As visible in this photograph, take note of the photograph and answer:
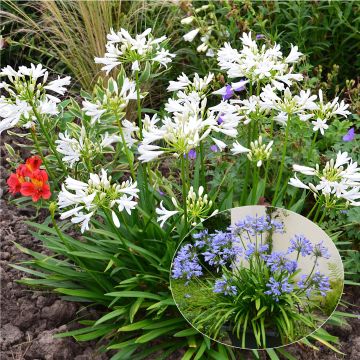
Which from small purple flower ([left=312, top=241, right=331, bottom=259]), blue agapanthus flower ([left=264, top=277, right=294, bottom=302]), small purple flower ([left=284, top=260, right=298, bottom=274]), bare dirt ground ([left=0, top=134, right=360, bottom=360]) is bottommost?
bare dirt ground ([left=0, top=134, right=360, bottom=360])

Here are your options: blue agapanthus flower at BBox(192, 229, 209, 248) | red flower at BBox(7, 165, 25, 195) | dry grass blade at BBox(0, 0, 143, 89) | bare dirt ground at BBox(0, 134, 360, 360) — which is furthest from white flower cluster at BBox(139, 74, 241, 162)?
dry grass blade at BBox(0, 0, 143, 89)

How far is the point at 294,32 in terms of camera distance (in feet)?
15.6

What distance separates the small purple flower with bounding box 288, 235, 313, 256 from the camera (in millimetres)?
2674

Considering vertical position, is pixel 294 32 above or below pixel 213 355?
above

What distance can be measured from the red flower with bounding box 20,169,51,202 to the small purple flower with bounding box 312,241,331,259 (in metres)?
1.30

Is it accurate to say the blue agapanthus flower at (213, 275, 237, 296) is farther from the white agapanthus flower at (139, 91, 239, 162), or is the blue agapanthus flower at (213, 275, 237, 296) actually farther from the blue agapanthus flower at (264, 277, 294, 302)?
the white agapanthus flower at (139, 91, 239, 162)

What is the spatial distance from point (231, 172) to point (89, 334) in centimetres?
120

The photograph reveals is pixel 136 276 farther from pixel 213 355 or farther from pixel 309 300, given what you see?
pixel 309 300

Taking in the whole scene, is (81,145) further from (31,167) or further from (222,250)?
(222,250)

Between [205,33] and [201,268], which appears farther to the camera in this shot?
[205,33]

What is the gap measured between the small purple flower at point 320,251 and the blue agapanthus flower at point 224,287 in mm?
344

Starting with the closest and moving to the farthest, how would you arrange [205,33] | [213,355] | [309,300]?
1. [309,300]
2. [213,355]
3. [205,33]

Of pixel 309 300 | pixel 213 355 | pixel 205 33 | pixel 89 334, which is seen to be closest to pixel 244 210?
pixel 309 300

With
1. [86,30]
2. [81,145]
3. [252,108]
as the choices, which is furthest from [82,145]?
[86,30]
